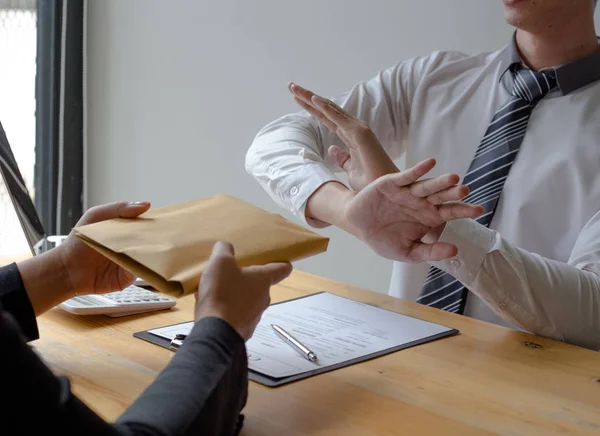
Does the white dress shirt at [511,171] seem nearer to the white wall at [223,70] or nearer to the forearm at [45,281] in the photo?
the white wall at [223,70]

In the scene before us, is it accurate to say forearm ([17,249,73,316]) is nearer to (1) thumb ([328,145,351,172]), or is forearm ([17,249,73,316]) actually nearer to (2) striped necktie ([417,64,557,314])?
(1) thumb ([328,145,351,172])

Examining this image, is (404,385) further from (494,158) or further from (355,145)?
(494,158)

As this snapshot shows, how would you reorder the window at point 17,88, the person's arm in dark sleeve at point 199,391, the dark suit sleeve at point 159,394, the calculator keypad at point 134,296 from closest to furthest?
1. the dark suit sleeve at point 159,394
2. the person's arm in dark sleeve at point 199,391
3. the calculator keypad at point 134,296
4. the window at point 17,88

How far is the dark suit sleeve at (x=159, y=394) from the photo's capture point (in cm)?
51

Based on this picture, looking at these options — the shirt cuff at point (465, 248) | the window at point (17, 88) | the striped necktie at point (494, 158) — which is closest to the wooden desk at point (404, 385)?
the shirt cuff at point (465, 248)

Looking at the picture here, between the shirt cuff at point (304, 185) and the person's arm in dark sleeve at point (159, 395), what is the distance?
71cm

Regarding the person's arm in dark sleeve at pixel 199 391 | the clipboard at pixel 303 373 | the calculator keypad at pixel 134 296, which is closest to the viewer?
the person's arm in dark sleeve at pixel 199 391

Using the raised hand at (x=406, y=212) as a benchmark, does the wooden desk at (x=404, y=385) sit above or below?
below

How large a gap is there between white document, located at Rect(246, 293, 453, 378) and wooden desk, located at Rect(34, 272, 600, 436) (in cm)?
3

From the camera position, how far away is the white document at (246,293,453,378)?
92 cm

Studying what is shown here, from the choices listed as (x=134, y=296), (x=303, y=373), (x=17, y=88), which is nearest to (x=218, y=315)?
(x=303, y=373)

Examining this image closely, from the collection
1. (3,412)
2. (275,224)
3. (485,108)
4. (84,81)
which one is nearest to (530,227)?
(485,108)

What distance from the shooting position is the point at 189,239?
2.88 ft

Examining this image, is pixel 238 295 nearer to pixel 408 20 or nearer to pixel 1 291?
pixel 1 291
